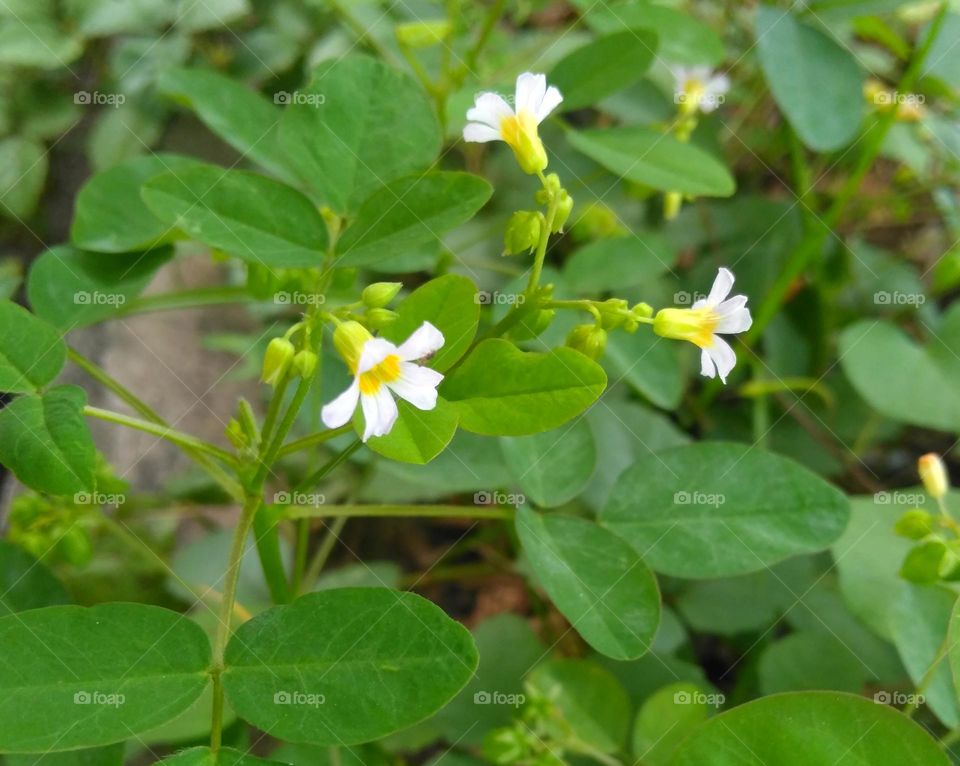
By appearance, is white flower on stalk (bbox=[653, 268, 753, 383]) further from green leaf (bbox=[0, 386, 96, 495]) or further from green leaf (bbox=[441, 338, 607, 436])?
green leaf (bbox=[0, 386, 96, 495])

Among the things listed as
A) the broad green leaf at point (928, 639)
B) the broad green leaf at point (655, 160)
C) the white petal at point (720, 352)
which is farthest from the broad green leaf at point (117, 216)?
the broad green leaf at point (928, 639)

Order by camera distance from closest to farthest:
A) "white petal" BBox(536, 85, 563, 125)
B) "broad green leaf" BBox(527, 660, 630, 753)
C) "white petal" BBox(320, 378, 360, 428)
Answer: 1. "white petal" BBox(320, 378, 360, 428)
2. "white petal" BBox(536, 85, 563, 125)
3. "broad green leaf" BBox(527, 660, 630, 753)

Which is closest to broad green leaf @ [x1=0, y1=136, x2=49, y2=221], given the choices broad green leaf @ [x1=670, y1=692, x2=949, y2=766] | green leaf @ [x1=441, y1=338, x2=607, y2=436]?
green leaf @ [x1=441, y1=338, x2=607, y2=436]

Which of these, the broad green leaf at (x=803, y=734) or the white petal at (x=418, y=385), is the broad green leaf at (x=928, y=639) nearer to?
the broad green leaf at (x=803, y=734)

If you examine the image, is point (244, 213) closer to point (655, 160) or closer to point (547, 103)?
point (547, 103)
